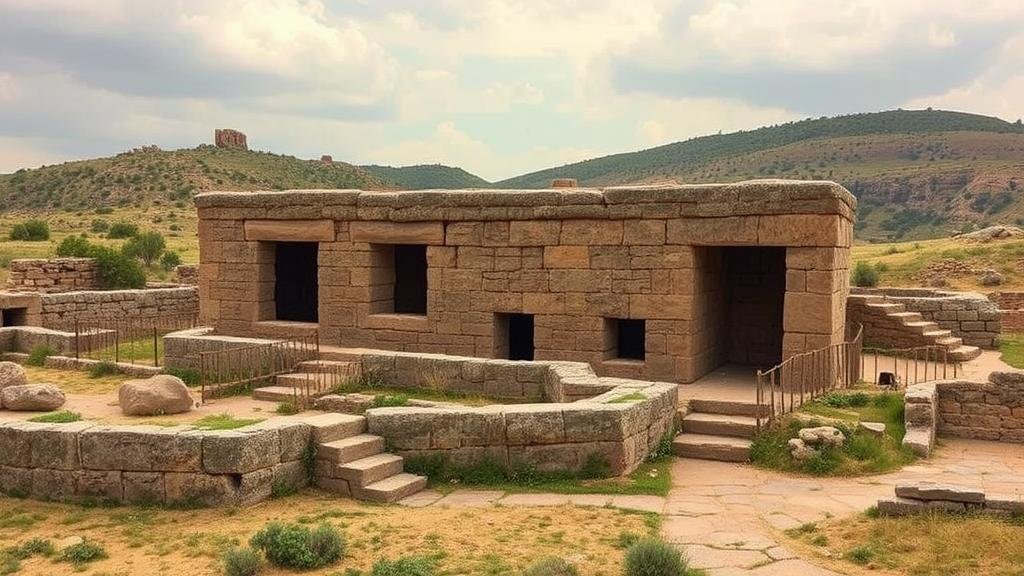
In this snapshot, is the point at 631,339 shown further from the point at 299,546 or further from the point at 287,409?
the point at 299,546

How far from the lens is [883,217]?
63.9 m

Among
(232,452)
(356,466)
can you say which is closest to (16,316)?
(232,452)

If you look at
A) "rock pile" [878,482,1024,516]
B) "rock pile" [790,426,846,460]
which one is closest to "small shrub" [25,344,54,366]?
"rock pile" [790,426,846,460]

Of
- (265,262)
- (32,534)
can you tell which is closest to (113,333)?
(265,262)

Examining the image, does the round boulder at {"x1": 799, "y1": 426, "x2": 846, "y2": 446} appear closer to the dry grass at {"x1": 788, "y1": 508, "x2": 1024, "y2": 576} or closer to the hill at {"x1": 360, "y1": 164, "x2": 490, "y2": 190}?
the dry grass at {"x1": 788, "y1": 508, "x2": 1024, "y2": 576}

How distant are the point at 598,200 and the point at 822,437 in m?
5.38

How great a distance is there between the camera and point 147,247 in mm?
35312

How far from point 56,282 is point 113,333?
28.2ft

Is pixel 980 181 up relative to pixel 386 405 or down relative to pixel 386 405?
up

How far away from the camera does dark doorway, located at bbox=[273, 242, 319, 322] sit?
19.5 meters

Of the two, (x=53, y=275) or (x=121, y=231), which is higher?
(x=121, y=231)

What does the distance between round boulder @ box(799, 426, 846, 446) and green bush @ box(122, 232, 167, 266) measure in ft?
98.5

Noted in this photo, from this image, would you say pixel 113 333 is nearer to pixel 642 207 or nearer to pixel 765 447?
pixel 642 207

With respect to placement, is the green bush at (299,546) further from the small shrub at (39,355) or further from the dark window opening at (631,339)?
the small shrub at (39,355)
